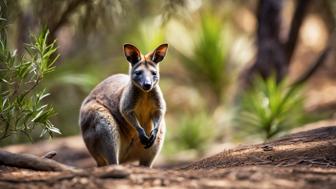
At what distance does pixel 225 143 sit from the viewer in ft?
44.2

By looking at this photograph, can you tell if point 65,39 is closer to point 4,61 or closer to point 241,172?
point 4,61

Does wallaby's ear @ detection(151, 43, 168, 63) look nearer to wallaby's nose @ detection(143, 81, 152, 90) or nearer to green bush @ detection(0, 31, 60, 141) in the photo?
wallaby's nose @ detection(143, 81, 152, 90)

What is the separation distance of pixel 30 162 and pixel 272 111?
6302 mm

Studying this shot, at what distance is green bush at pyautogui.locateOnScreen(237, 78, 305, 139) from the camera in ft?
36.0

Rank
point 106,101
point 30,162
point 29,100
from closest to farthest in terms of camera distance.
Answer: point 30,162, point 29,100, point 106,101

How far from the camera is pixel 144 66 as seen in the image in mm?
7051

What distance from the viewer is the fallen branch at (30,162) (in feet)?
17.4

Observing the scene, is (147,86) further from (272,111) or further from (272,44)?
(272,44)

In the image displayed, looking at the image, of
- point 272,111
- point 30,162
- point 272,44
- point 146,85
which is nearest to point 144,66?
point 146,85

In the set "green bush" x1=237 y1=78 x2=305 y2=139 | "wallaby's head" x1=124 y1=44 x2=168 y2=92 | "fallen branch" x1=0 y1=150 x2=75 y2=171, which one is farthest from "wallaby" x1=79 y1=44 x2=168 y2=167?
"green bush" x1=237 y1=78 x2=305 y2=139

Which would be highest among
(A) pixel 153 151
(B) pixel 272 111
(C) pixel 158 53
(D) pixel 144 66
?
(B) pixel 272 111

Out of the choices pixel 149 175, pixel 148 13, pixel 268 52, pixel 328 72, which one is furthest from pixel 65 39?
pixel 149 175

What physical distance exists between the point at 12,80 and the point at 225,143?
7.68 m

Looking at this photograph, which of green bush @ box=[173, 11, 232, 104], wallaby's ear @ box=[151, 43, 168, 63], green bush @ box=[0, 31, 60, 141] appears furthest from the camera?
green bush @ box=[173, 11, 232, 104]
